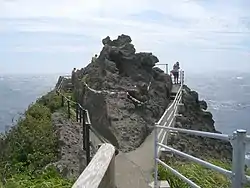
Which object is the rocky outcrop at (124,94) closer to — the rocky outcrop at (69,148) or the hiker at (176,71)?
the rocky outcrop at (69,148)

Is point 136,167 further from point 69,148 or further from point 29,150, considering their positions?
point 29,150

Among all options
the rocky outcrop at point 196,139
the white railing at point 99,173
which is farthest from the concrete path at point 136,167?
the white railing at point 99,173

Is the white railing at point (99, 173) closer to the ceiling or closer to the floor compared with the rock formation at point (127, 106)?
closer to the ceiling

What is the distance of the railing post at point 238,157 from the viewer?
389 cm

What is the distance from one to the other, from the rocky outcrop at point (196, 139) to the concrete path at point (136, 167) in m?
1.81

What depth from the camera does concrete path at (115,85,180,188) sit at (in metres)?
8.67

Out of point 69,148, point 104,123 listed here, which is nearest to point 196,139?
point 104,123

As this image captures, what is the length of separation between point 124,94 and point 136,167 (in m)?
5.79

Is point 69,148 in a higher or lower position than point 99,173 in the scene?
lower

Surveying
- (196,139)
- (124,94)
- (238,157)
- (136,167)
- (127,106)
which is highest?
(238,157)

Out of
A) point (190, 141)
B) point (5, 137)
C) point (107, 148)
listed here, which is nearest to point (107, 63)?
point (190, 141)

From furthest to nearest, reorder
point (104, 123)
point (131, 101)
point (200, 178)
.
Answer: point (131, 101), point (104, 123), point (200, 178)

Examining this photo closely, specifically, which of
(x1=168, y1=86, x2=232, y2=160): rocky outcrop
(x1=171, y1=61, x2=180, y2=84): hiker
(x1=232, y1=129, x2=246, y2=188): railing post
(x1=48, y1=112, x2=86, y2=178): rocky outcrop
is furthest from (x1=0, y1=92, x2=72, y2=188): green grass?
(x1=171, y1=61, x2=180, y2=84): hiker

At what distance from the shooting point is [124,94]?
15.9 metres
